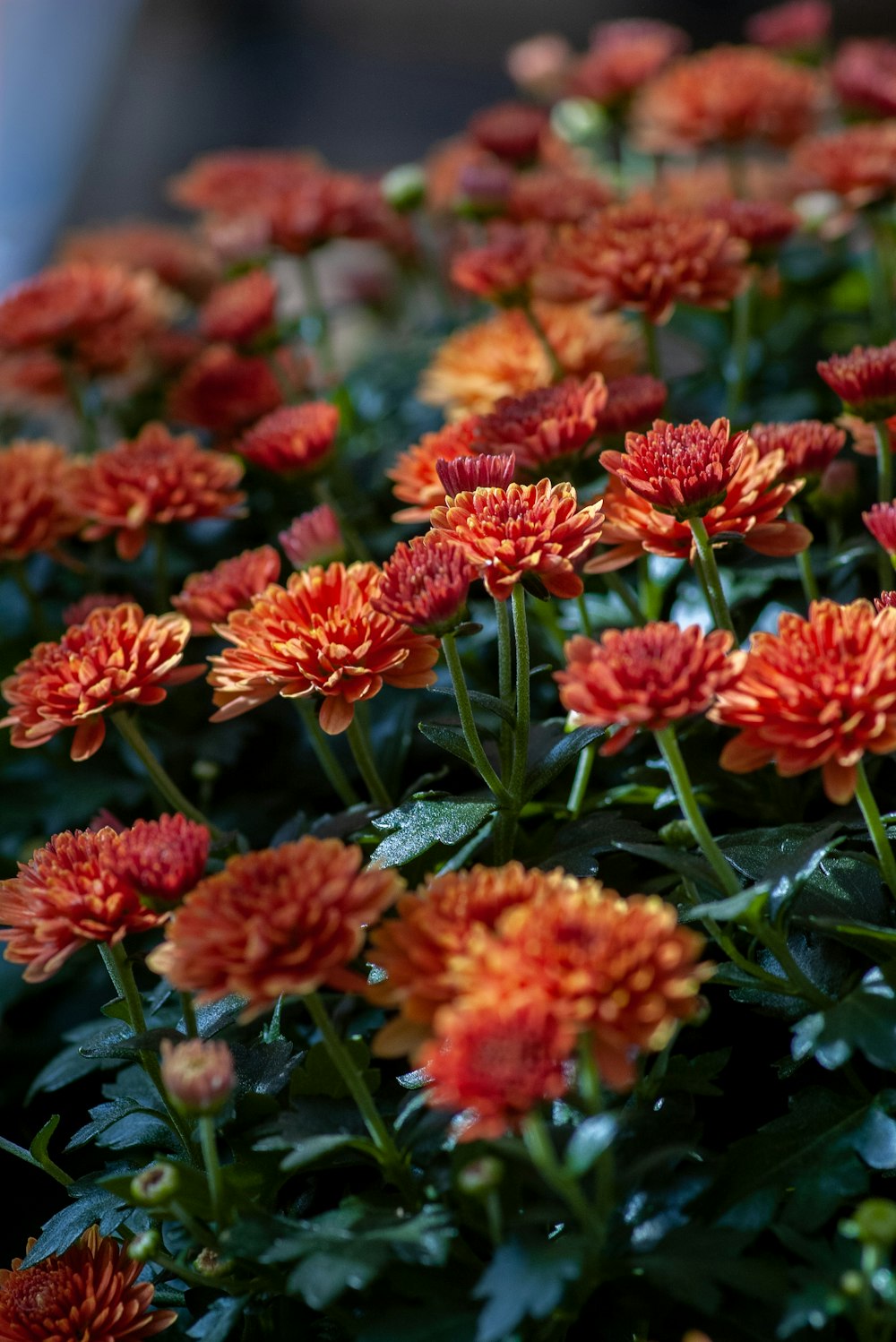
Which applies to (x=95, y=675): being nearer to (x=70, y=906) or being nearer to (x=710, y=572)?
(x=70, y=906)

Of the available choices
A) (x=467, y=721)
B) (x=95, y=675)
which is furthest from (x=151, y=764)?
(x=467, y=721)

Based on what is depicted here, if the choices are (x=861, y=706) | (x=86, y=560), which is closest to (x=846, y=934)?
(x=861, y=706)

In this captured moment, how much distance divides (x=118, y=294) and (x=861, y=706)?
780mm

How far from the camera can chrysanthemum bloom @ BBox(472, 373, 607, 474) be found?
71 cm

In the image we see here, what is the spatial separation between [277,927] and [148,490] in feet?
1.44

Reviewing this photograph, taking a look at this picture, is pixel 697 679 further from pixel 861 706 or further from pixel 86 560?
pixel 86 560

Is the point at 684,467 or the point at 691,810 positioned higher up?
the point at 684,467

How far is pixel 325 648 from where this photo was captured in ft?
2.04

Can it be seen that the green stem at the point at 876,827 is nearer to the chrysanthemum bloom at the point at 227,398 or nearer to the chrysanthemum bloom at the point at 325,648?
the chrysanthemum bloom at the point at 325,648

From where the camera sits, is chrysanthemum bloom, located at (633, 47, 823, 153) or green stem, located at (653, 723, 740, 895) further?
chrysanthemum bloom, located at (633, 47, 823, 153)

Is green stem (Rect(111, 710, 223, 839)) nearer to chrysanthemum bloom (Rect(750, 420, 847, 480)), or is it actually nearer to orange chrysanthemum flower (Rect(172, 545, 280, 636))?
orange chrysanthemum flower (Rect(172, 545, 280, 636))

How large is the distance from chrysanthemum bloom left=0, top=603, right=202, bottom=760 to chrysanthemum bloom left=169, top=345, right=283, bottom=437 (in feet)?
1.34

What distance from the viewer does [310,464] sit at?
861 millimetres

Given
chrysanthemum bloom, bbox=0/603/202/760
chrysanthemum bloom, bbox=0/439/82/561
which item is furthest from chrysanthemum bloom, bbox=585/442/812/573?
chrysanthemum bloom, bbox=0/439/82/561
